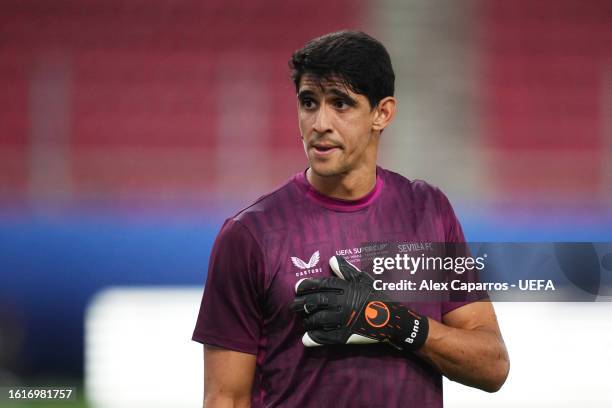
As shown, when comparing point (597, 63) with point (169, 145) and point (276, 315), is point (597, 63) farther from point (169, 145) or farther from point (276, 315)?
point (276, 315)

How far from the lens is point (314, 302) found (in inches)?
67.9

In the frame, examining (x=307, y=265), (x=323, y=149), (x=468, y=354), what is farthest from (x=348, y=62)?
(x=468, y=354)

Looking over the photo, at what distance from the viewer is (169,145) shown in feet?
15.1

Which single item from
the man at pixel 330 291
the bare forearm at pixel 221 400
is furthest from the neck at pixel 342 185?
the bare forearm at pixel 221 400

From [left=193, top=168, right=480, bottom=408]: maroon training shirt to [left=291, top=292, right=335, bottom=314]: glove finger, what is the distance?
5 cm

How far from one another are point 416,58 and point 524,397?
1.61 meters

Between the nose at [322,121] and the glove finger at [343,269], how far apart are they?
0.24 metres

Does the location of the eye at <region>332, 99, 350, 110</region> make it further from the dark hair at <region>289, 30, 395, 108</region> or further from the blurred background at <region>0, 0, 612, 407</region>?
the blurred background at <region>0, 0, 612, 407</region>

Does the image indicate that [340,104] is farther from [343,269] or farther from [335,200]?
[343,269]

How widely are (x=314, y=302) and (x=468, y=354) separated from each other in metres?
0.33

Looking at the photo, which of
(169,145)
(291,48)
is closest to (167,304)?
(169,145)

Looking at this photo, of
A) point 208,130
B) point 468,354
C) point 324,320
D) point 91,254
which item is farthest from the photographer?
point 208,130

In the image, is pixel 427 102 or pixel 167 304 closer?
pixel 167 304

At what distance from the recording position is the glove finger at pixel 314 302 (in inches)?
67.9
